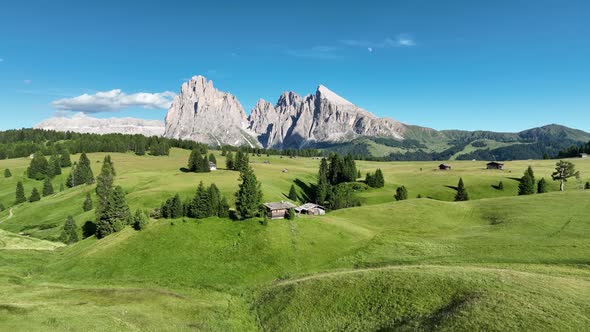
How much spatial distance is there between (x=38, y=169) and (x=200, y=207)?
15442cm

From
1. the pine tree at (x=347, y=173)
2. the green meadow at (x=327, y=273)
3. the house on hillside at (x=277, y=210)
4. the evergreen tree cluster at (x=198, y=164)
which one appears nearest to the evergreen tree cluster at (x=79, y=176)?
the evergreen tree cluster at (x=198, y=164)

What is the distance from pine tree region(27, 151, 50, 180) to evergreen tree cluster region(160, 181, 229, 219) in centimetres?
14039

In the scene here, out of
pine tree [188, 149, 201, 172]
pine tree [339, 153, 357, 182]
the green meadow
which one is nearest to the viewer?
the green meadow

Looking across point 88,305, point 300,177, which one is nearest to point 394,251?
point 88,305

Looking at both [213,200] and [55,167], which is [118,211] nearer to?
[213,200]

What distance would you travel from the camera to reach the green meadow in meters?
33.3

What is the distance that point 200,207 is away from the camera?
8362cm

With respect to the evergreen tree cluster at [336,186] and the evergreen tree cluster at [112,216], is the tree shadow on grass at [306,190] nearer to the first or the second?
the evergreen tree cluster at [336,186]

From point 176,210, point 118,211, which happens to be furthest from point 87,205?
point 176,210

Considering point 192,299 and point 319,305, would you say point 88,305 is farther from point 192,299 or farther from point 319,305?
point 319,305

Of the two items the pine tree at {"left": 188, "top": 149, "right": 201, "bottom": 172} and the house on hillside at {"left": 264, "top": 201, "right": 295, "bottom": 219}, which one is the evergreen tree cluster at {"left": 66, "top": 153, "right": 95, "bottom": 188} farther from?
the house on hillside at {"left": 264, "top": 201, "right": 295, "bottom": 219}

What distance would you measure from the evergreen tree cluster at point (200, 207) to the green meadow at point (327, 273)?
20.4 feet

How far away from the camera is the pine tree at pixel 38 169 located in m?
183

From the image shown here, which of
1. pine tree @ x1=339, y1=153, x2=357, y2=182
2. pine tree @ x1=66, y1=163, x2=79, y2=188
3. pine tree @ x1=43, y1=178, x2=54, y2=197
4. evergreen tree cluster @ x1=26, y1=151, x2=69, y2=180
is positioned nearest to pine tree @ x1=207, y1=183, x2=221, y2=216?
pine tree @ x1=339, y1=153, x2=357, y2=182
